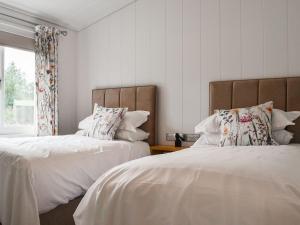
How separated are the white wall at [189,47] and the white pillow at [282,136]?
1.86 feet

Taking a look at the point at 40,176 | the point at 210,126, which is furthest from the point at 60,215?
the point at 210,126

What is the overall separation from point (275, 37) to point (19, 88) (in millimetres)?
3009

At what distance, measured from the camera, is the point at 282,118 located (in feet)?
6.88

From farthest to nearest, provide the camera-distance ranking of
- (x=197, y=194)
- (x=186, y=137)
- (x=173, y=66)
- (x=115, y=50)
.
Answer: (x=115, y=50) → (x=173, y=66) → (x=186, y=137) → (x=197, y=194)

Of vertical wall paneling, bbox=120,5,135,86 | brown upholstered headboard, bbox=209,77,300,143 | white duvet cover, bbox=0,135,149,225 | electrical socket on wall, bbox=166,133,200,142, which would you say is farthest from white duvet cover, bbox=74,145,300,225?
vertical wall paneling, bbox=120,5,135,86

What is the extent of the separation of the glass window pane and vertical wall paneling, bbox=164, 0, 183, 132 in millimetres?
1811

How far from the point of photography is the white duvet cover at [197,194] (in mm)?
881

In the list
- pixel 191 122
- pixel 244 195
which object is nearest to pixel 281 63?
pixel 191 122

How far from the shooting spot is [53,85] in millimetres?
3344

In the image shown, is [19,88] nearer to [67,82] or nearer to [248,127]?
[67,82]

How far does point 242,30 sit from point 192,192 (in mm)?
2031

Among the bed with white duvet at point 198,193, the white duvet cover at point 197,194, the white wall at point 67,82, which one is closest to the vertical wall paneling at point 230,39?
the bed with white duvet at point 198,193

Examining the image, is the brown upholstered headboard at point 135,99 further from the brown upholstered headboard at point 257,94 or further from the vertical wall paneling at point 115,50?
the brown upholstered headboard at point 257,94

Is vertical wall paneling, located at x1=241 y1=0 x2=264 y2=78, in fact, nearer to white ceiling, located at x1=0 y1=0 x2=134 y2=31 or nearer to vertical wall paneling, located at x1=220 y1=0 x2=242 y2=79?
vertical wall paneling, located at x1=220 y1=0 x2=242 y2=79
